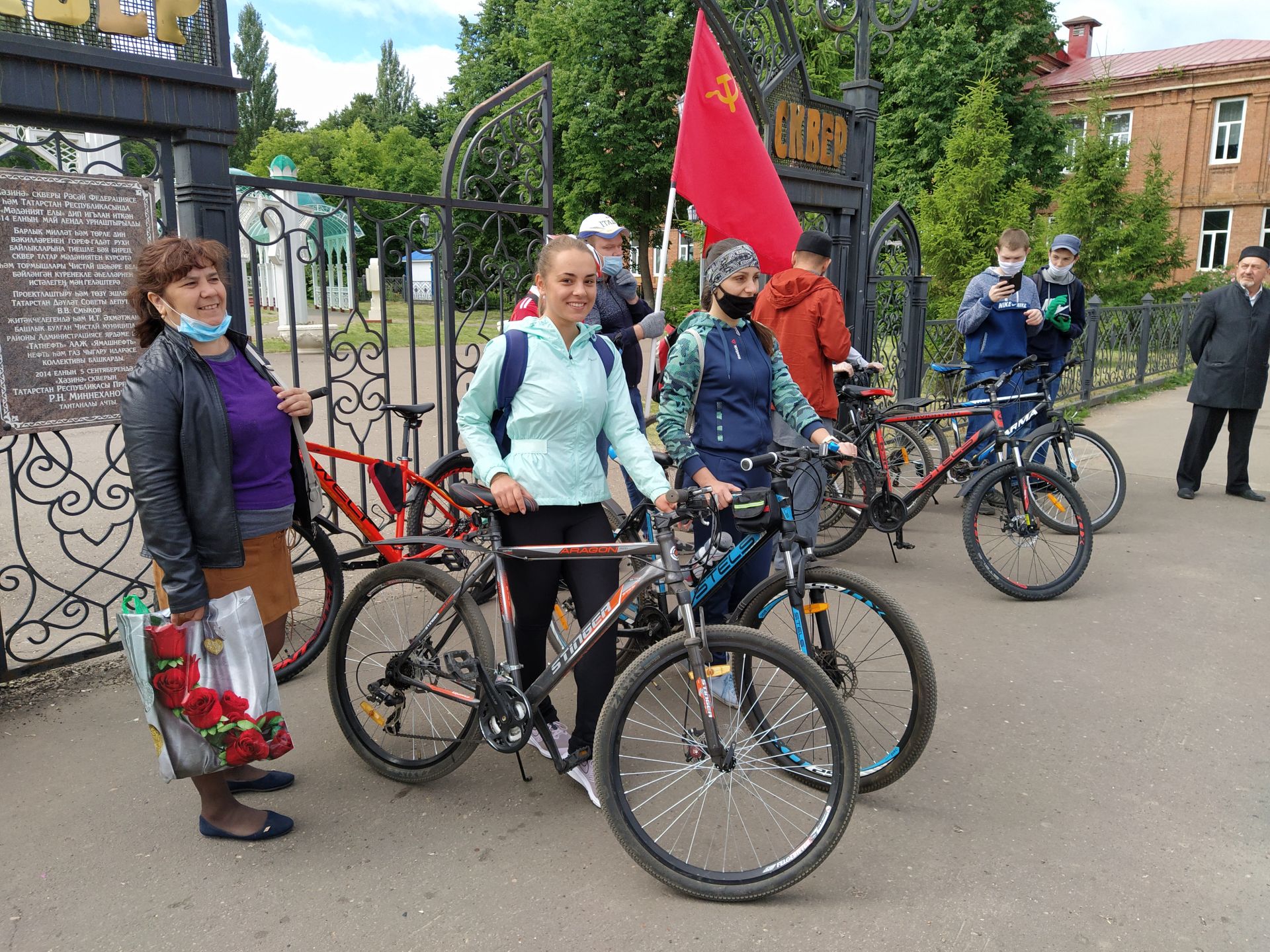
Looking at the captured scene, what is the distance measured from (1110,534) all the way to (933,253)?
9.26 m

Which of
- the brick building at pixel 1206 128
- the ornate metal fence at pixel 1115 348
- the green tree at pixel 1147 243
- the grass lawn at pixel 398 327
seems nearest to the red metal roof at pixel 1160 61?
the brick building at pixel 1206 128

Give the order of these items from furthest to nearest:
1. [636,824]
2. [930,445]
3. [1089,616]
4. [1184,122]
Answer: [1184,122], [930,445], [1089,616], [636,824]

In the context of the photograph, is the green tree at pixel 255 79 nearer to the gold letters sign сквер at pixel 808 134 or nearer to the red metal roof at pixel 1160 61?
the red metal roof at pixel 1160 61

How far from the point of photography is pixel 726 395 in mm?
3801

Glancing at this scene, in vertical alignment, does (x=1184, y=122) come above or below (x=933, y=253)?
above

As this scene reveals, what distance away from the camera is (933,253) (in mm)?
14961

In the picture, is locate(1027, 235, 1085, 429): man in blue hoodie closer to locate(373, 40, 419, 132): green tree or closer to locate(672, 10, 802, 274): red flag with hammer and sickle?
locate(672, 10, 802, 274): red flag with hammer and sickle

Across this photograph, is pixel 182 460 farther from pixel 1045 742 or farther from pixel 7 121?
pixel 1045 742

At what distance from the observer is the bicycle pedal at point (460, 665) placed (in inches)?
120

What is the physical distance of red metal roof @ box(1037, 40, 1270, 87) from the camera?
1294 inches

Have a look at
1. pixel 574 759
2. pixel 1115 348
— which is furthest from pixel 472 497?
pixel 1115 348

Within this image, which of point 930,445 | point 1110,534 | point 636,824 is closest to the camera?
point 636,824

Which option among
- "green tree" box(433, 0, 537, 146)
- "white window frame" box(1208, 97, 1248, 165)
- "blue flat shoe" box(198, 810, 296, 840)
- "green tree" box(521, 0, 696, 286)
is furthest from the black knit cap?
"white window frame" box(1208, 97, 1248, 165)

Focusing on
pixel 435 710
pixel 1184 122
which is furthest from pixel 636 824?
pixel 1184 122
